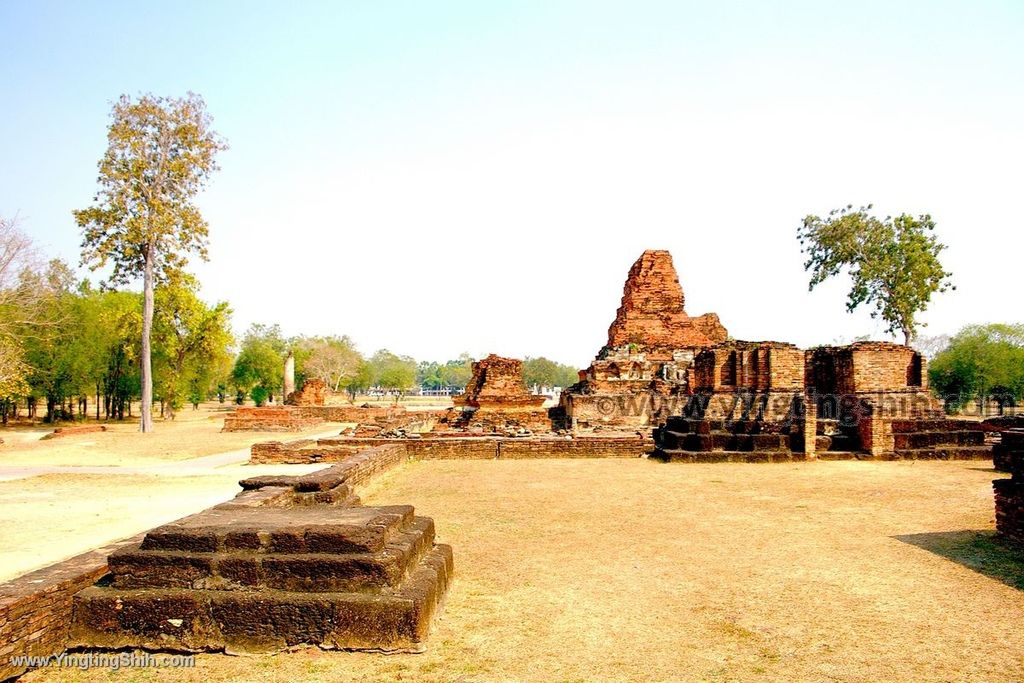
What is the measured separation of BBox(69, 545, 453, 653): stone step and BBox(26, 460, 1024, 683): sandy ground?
0.09 meters

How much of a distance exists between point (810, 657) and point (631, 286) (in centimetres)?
2152

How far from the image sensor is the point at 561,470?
10.3 metres

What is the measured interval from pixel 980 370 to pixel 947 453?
30.6m

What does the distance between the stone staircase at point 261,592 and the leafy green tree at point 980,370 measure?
126 feet

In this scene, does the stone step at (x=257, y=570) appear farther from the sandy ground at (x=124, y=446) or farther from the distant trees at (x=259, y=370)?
the distant trees at (x=259, y=370)

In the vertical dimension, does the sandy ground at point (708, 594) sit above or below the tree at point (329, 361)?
below

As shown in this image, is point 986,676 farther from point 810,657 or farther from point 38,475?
point 38,475

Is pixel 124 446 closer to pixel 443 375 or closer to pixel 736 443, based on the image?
pixel 736 443

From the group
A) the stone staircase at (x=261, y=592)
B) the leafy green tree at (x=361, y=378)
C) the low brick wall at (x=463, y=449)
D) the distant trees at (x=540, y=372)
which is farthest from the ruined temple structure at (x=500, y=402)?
the distant trees at (x=540, y=372)

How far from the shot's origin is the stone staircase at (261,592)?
3.30 meters

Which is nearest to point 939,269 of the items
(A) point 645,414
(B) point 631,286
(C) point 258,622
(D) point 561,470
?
(B) point 631,286

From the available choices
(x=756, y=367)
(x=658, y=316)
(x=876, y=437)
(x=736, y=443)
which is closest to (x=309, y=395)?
(x=658, y=316)

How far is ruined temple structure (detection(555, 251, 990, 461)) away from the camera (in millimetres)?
11531

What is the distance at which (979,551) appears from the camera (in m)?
5.05
